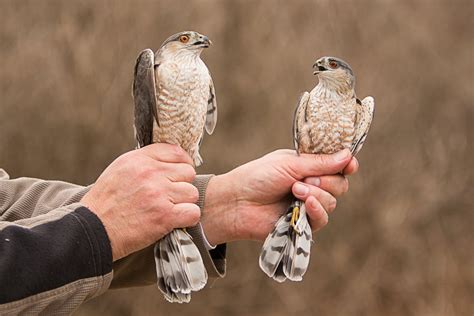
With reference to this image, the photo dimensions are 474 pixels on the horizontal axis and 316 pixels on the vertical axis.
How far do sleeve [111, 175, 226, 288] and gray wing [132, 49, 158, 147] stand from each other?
1.90 feet

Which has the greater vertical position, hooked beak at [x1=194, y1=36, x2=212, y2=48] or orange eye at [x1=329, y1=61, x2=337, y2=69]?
hooked beak at [x1=194, y1=36, x2=212, y2=48]

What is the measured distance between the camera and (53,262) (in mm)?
2125

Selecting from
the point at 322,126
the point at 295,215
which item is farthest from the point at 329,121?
the point at 295,215

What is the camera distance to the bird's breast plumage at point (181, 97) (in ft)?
7.63

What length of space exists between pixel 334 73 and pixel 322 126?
7.6 inches

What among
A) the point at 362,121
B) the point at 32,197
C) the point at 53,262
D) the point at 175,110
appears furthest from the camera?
the point at 32,197

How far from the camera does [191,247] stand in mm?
2340

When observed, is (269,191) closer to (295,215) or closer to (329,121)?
(295,215)

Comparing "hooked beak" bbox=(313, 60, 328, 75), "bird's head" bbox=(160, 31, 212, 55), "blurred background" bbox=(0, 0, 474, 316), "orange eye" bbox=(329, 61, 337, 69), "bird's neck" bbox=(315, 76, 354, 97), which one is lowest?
"blurred background" bbox=(0, 0, 474, 316)

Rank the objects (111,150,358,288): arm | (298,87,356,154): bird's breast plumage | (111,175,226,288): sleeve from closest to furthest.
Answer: (298,87,356,154): bird's breast plumage, (111,150,358,288): arm, (111,175,226,288): sleeve

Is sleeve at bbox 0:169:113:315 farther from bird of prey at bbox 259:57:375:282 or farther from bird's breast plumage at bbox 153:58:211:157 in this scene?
bird of prey at bbox 259:57:375:282

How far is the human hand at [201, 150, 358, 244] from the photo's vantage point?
2543 millimetres

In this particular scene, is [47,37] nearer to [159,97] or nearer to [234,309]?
[234,309]

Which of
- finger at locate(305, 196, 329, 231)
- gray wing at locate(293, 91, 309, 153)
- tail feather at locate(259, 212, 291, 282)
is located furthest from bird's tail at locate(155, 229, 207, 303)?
gray wing at locate(293, 91, 309, 153)
